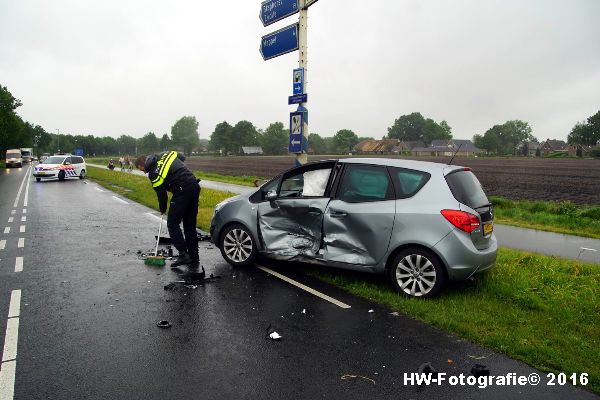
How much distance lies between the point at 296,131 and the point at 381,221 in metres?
4.27

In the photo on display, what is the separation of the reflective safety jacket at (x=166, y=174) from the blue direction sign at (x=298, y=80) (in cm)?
341

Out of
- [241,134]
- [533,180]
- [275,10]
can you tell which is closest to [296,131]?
[275,10]

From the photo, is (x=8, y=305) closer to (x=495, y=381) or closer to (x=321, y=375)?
(x=321, y=375)

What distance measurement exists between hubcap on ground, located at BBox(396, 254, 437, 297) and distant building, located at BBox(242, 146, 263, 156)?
5723 inches

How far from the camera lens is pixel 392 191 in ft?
18.4

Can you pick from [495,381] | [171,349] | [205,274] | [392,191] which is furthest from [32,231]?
[495,381]

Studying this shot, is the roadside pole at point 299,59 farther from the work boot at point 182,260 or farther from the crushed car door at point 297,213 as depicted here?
the work boot at point 182,260

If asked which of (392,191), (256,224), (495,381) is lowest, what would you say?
(495,381)

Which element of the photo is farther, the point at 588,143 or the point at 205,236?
the point at 588,143

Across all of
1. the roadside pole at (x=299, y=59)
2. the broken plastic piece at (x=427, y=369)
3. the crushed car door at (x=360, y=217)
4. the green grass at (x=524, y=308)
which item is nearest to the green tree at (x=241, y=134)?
the roadside pole at (x=299, y=59)

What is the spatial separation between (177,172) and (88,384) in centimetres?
391

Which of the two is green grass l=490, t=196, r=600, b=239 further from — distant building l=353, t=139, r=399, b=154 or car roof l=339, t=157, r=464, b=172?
distant building l=353, t=139, r=399, b=154

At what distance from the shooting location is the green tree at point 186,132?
6599 inches

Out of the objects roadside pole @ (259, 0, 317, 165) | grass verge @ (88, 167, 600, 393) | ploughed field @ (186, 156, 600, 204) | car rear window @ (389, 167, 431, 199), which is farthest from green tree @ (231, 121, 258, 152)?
car rear window @ (389, 167, 431, 199)
